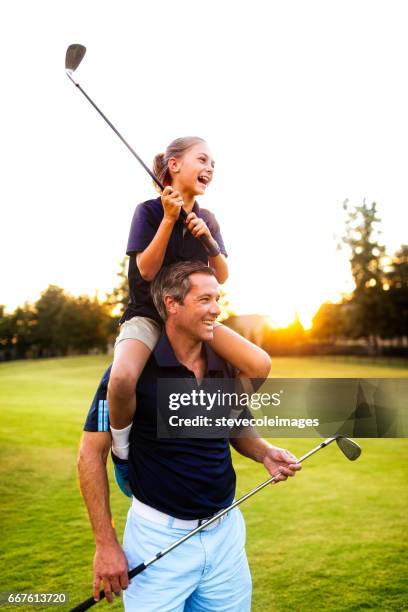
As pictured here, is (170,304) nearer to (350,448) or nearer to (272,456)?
(272,456)

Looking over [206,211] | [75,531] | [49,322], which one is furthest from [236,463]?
[49,322]

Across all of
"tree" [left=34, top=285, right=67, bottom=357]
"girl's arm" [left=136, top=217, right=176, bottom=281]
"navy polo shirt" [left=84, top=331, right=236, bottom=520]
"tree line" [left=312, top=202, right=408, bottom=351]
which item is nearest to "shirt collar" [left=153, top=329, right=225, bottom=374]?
"navy polo shirt" [left=84, top=331, right=236, bottom=520]

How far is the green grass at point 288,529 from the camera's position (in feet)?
14.5

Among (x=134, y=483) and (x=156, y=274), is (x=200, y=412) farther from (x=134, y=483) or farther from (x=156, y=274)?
(x=156, y=274)

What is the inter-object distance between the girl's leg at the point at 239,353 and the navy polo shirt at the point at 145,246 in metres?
0.29

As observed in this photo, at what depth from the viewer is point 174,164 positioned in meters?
2.82

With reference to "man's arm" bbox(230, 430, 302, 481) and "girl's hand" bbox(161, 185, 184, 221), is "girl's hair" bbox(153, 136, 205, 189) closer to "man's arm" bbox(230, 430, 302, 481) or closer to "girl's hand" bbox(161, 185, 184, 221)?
"girl's hand" bbox(161, 185, 184, 221)

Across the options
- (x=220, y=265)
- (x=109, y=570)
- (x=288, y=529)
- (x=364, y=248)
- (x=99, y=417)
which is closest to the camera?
(x=109, y=570)

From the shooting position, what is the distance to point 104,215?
952 centimetres

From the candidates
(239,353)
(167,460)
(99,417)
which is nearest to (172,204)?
(239,353)

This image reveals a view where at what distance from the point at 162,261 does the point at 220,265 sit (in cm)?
49

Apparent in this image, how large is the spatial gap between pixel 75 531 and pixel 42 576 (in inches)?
44.1

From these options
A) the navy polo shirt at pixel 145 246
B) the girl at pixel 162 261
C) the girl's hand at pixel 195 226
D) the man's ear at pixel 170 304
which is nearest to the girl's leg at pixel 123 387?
the girl at pixel 162 261

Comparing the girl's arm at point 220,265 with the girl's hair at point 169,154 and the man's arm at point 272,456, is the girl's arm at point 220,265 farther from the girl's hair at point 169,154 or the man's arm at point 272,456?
the man's arm at point 272,456
